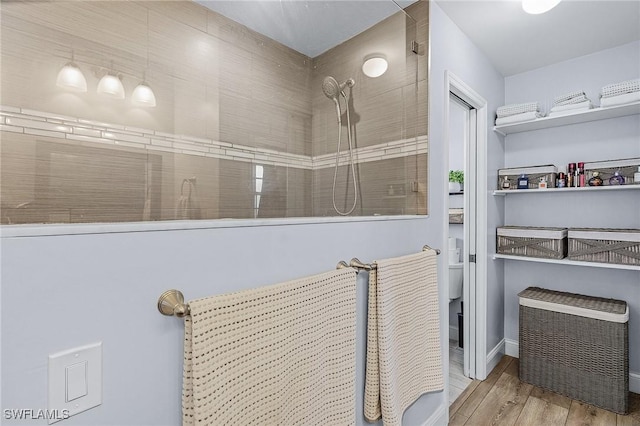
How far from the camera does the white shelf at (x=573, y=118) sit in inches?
81.3

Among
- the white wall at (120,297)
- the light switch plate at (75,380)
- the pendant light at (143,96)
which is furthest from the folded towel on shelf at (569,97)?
the light switch plate at (75,380)

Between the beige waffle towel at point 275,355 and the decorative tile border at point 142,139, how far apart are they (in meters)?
0.53

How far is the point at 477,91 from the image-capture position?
89.1 inches

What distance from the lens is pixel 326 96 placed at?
4.99 feet

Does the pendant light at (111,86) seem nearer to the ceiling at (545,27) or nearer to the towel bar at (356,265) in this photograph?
the towel bar at (356,265)

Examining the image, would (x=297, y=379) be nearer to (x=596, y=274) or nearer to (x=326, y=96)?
(x=326, y=96)

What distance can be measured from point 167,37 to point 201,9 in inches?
7.6

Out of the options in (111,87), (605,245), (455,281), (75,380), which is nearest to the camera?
(75,380)

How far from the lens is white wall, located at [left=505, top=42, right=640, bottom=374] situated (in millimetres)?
2197

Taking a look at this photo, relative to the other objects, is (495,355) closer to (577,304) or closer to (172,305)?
(577,304)

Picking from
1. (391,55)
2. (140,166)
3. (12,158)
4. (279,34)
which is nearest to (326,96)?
(279,34)

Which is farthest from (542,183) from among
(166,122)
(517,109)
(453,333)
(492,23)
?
(166,122)

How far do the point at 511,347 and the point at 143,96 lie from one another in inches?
123

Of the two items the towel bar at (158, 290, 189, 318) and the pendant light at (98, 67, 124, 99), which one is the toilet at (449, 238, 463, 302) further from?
the pendant light at (98, 67, 124, 99)
